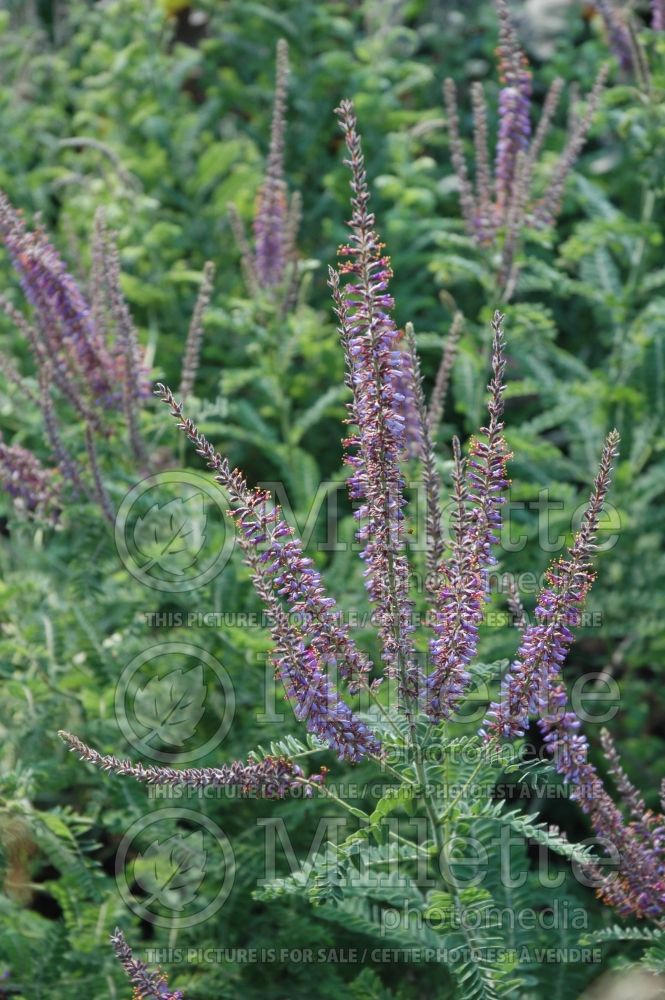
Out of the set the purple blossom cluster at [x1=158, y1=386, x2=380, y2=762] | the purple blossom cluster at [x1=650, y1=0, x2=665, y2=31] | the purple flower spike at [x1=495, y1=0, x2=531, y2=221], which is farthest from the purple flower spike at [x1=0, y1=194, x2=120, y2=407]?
the purple blossom cluster at [x1=650, y1=0, x2=665, y2=31]

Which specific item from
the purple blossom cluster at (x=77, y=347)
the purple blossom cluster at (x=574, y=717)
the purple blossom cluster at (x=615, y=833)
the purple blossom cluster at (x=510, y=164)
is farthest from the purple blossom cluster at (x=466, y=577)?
the purple blossom cluster at (x=510, y=164)

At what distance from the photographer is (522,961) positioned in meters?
2.89

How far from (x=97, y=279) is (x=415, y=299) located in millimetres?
2086

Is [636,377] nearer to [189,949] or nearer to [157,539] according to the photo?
[157,539]

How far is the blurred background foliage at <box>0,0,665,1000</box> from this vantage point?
134 inches

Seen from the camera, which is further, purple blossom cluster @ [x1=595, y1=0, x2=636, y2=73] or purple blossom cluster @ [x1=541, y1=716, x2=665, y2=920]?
purple blossom cluster @ [x1=595, y1=0, x2=636, y2=73]

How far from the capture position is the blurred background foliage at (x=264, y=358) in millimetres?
3406

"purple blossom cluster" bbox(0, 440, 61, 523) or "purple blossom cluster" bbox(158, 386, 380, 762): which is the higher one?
"purple blossom cluster" bbox(158, 386, 380, 762)

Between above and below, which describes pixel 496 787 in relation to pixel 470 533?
below

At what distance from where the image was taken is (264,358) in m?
4.30

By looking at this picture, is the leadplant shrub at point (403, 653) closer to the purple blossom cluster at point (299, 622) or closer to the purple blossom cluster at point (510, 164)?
the purple blossom cluster at point (299, 622)

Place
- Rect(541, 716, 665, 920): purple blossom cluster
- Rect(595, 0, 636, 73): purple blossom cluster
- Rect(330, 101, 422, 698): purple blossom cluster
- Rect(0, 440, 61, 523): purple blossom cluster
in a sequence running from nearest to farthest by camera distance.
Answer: Rect(330, 101, 422, 698): purple blossom cluster < Rect(541, 716, 665, 920): purple blossom cluster < Rect(0, 440, 61, 523): purple blossom cluster < Rect(595, 0, 636, 73): purple blossom cluster

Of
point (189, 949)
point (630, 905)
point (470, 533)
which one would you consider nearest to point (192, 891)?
point (189, 949)

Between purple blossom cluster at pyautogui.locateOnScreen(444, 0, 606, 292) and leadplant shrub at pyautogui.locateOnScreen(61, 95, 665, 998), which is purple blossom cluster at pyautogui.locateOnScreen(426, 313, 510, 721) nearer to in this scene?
leadplant shrub at pyautogui.locateOnScreen(61, 95, 665, 998)
